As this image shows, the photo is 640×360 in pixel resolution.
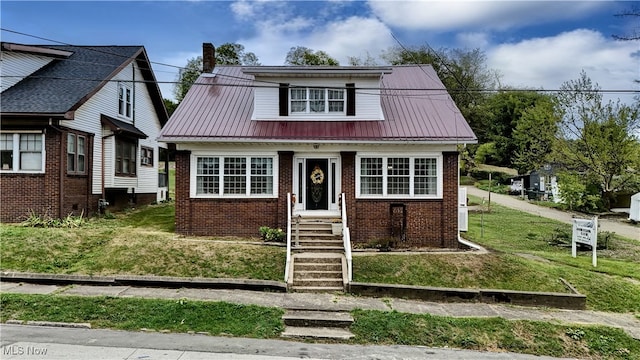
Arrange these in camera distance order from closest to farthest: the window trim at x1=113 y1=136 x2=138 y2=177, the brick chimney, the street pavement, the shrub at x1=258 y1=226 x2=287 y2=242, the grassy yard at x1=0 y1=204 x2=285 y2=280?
the street pavement < the grassy yard at x1=0 y1=204 x2=285 y2=280 < the shrub at x1=258 y1=226 x2=287 y2=242 < the window trim at x1=113 y1=136 x2=138 y2=177 < the brick chimney

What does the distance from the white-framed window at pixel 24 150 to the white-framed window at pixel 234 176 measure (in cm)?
579

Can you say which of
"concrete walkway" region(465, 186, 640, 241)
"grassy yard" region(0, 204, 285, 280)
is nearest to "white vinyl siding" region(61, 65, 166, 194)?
"grassy yard" region(0, 204, 285, 280)

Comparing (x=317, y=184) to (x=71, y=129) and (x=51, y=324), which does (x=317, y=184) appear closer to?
(x=51, y=324)

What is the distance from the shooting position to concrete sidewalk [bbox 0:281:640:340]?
9328 mm

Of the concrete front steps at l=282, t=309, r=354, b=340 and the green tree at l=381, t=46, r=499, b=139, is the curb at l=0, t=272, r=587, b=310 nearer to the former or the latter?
the concrete front steps at l=282, t=309, r=354, b=340

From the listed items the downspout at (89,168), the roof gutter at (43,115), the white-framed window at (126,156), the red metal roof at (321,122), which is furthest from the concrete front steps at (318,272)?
the white-framed window at (126,156)

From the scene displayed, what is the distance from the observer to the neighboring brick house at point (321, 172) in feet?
47.5

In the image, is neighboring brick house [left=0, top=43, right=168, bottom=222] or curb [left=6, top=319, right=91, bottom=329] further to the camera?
neighboring brick house [left=0, top=43, right=168, bottom=222]

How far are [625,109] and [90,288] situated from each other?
27296 millimetres

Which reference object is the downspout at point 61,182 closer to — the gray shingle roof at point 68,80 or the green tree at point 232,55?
the gray shingle roof at point 68,80

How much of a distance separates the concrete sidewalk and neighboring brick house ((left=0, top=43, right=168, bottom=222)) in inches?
244

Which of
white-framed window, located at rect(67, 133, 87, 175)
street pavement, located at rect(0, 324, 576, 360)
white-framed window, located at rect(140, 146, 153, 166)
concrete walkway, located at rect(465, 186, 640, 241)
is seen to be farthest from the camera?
white-framed window, located at rect(140, 146, 153, 166)

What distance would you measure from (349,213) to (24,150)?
1186cm

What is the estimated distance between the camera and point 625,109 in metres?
24.0
